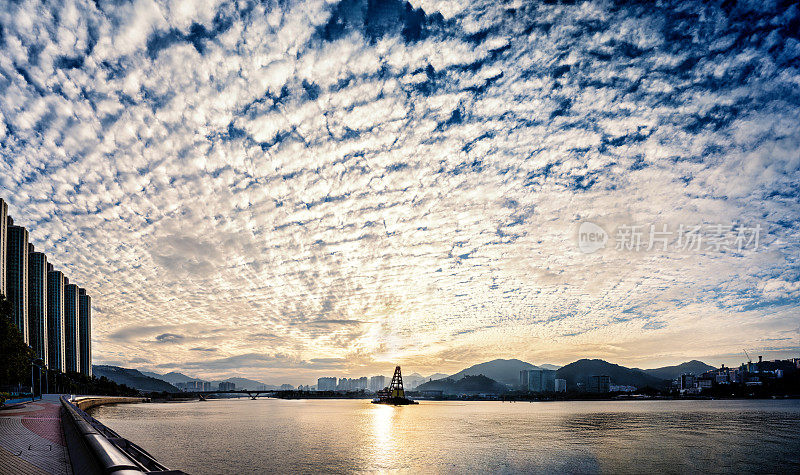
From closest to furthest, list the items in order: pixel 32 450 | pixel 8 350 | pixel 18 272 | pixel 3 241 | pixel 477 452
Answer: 1. pixel 32 450
2. pixel 477 452
3. pixel 8 350
4. pixel 3 241
5. pixel 18 272

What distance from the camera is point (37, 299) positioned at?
18362 cm

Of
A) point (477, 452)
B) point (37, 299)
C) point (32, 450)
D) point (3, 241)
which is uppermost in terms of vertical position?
point (3, 241)

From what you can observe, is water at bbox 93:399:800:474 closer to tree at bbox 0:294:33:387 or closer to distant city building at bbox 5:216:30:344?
tree at bbox 0:294:33:387

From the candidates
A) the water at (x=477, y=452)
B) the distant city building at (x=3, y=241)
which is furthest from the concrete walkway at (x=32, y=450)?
the distant city building at (x=3, y=241)

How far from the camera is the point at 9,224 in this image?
529 feet

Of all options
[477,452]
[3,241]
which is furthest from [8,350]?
[3,241]

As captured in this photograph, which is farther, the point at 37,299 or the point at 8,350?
the point at 37,299

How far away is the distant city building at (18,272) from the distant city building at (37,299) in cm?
1556

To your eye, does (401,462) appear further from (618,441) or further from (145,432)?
(145,432)

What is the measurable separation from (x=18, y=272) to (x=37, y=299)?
29.4 meters

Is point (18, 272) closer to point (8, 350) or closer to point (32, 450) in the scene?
point (8, 350)

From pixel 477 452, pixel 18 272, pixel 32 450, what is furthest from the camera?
pixel 18 272

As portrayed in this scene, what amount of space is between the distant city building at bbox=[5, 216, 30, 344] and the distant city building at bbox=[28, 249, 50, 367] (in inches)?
613

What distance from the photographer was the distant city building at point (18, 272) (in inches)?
6176
